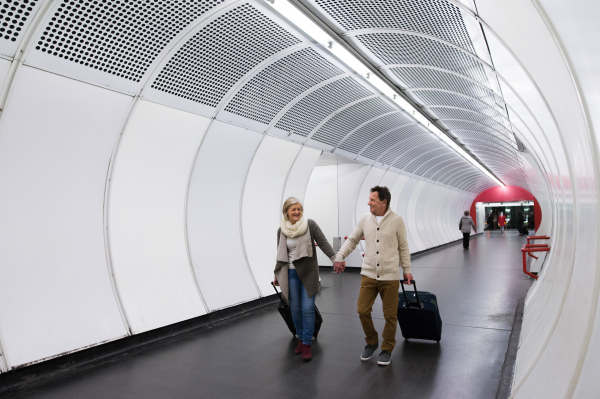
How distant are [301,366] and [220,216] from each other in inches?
151

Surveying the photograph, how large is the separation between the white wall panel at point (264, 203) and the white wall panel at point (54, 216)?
10.9ft

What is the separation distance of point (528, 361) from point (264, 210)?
251 inches

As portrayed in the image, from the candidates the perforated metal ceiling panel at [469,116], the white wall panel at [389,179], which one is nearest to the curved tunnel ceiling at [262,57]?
the perforated metal ceiling panel at [469,116]

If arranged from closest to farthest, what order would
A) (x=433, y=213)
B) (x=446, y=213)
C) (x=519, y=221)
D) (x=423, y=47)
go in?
(x=423, y=47), (x=433, y=213), (x=446, y=213), (x=519, y=221)

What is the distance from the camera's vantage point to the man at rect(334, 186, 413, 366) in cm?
504

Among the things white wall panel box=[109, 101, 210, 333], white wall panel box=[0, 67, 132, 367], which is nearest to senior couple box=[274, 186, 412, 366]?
white wall panel box=[109, 101, 210, 333]

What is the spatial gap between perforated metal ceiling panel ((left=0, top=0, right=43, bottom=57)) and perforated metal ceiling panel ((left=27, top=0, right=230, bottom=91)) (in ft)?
0.49

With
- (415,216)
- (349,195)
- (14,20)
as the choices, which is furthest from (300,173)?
(415,216)

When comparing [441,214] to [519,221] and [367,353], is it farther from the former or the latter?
[367,353]

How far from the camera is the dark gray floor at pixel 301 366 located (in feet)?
14.0

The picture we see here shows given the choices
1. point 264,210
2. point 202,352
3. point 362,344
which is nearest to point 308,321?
point 362,344

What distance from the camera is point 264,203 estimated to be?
375 inches

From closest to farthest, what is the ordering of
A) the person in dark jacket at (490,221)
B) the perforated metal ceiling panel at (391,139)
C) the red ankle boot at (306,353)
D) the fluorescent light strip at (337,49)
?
the red ankle boot at (306,353) < the fluorescent light strip at (337,49) < the perforated metal ceiling panel at (391,139) < the person in dark jacket at (490,221)

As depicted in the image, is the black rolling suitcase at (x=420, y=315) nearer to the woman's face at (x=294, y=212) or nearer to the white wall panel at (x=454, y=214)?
the woman's face at (x=294, y=212)
